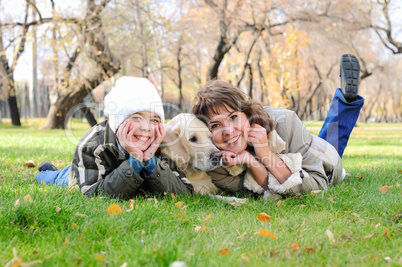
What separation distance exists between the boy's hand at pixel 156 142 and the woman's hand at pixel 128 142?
0.05m

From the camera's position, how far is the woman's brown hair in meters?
3.31

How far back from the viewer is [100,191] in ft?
10.0

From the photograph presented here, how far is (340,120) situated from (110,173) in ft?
9.92

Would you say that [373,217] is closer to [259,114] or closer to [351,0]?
[259,114]

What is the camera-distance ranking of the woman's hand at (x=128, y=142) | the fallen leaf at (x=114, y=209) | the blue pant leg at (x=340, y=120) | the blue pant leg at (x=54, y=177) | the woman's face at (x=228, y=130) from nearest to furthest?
the fallen leaf at (x=114, y=209) < the woman's hand at (x=128, y=142) < the woman's face at (x=228, y=130) < the blue pant leg at (x=54, y=177) < the blue pant leg at (x=340, y=120)

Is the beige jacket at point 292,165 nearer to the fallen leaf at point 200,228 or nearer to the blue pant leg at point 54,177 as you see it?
the fallen leaf at point 200,228

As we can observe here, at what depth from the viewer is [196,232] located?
239 centimetres

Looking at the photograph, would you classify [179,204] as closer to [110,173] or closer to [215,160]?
[215,160]

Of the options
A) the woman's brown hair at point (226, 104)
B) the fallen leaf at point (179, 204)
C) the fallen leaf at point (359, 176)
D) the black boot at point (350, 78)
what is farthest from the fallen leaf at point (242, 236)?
the black boot at point (350, 78)

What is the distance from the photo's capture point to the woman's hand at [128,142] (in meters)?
2.93

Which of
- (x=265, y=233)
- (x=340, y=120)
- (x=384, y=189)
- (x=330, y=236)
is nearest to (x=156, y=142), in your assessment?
(x=265, y=233)

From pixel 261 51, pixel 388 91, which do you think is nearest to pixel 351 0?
pixel 261 51

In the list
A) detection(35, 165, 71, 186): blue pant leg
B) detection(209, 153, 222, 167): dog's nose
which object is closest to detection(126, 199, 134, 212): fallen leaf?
detection(209, 153, 222, 167): dog's nose

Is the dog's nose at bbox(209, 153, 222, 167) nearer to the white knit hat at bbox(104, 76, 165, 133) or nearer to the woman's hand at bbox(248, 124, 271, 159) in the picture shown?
the woman's hand at bbox(248, 124, 271, 159)
